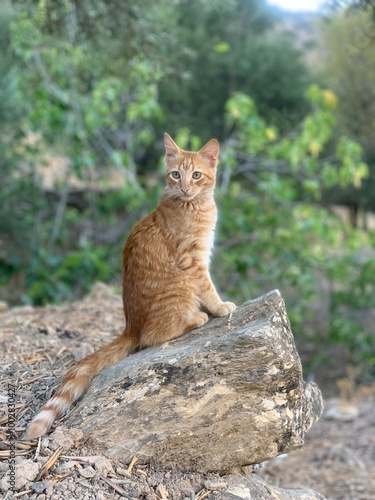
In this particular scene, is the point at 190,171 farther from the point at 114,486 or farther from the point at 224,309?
the point at 114,486

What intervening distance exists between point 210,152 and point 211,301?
3.05 ft

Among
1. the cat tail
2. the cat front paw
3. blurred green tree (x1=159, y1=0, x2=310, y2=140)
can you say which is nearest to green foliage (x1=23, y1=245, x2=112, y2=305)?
the cat tail

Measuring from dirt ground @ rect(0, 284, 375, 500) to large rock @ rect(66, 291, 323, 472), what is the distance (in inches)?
3.5

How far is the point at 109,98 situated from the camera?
7.28 meters

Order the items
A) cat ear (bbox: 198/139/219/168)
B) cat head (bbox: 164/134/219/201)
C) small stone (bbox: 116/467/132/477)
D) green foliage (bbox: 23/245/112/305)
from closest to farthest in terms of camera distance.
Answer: small stone (bbox: 116/467/132/477), cat head (bbox: 164/134/219/201), cat ear (bbox: 198/139/219/168), green foliage (bbox: 23/245/112/305)

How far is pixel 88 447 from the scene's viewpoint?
8.21 ft

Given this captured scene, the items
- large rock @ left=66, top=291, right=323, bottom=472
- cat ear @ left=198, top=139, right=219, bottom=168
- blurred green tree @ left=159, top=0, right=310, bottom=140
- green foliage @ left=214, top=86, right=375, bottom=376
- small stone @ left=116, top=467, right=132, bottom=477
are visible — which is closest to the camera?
small stone @ left=116, top=467, right=132, bottom=477

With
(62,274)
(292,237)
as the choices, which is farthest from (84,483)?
(292,237)

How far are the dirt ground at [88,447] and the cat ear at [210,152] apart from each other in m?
1.38

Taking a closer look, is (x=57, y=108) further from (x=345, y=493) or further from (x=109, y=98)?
(x=345, y=493)

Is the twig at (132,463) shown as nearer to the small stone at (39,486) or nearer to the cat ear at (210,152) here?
the small stone at (39,486)

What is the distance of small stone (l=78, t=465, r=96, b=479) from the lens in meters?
2.36

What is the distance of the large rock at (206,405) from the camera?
255 centimetres

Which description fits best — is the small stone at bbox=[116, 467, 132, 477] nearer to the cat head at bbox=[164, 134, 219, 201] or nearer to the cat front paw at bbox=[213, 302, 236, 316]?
the cat front paw at bbox=[213, 302, 236, 316]
